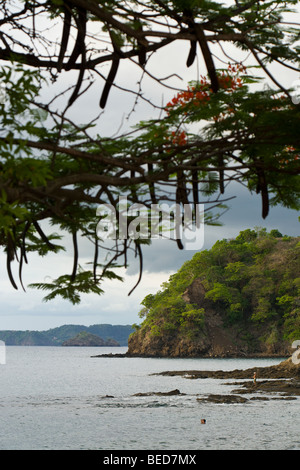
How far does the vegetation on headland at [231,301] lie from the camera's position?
70.8 m

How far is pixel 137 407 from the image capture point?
34.9 metres

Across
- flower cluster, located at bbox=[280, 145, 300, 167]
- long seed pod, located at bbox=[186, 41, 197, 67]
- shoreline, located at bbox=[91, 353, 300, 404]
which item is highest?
long seed pod, located at bbox=[186, 41, 197, 67]

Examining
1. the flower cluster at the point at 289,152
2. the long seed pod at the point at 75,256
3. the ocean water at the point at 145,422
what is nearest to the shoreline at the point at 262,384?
the ocean water at the point at 145,422

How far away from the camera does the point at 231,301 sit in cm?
7238

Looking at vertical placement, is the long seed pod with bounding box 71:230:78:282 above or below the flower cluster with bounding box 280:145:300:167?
below

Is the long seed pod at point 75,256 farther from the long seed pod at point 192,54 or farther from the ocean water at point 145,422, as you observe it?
the ocean water at point 145,422

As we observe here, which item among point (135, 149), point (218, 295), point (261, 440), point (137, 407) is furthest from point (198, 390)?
point (135, 149)

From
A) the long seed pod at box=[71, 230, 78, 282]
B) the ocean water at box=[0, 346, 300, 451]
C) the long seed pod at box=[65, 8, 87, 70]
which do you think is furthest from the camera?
the ocean water at box=[0, 346, 300, 451]

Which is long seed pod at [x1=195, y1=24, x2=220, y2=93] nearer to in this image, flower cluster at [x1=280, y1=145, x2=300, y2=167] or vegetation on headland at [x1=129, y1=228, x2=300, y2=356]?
flower cluster at [x1=280, y1=145, x2=300, y2=167]

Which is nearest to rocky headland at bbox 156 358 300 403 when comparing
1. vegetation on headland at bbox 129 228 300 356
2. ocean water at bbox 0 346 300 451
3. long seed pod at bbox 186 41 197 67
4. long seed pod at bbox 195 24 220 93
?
ocean water at bbox 0 346 300 451

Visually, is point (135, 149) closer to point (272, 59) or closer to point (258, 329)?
point (272, 59)

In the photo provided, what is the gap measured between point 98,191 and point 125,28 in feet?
3.96

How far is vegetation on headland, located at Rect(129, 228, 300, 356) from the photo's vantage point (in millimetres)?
70750

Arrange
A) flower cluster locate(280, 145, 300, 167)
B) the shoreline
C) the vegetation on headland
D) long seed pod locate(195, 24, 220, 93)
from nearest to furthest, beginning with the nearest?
long seed pod locate(195, 24, 220, 93)
flower cluster locate(280, 145, 300, 167)
the shoreline
the vegetation on headland
